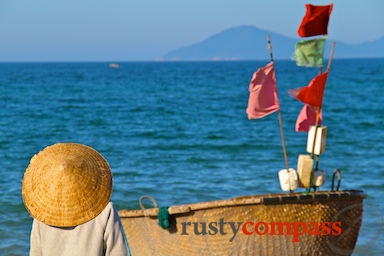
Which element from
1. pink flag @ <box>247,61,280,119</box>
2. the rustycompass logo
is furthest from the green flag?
the rustycompass logo

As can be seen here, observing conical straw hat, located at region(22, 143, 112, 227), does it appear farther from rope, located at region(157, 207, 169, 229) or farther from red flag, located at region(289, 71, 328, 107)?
red flag, located at region(289, 71, 328, 107)

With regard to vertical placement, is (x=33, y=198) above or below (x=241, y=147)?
above

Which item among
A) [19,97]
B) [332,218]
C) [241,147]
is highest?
[332,218]

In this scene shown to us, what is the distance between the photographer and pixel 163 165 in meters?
11.1

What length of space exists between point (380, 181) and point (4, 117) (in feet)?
43.3

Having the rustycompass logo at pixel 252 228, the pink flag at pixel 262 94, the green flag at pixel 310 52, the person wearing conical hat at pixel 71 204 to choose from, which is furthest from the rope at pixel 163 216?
the person wearing conical hat at pixel 71 204

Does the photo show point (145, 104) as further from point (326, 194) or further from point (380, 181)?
point (326, 194)

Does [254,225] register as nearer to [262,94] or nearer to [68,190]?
[262,94]

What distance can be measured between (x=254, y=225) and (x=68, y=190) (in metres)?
2.45

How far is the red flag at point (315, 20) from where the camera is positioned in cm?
577

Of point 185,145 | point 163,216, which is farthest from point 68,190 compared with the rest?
point 185,145

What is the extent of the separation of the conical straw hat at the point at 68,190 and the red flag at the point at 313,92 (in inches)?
125

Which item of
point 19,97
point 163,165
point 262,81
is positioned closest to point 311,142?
point 262,81

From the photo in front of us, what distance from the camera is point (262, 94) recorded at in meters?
5.93
